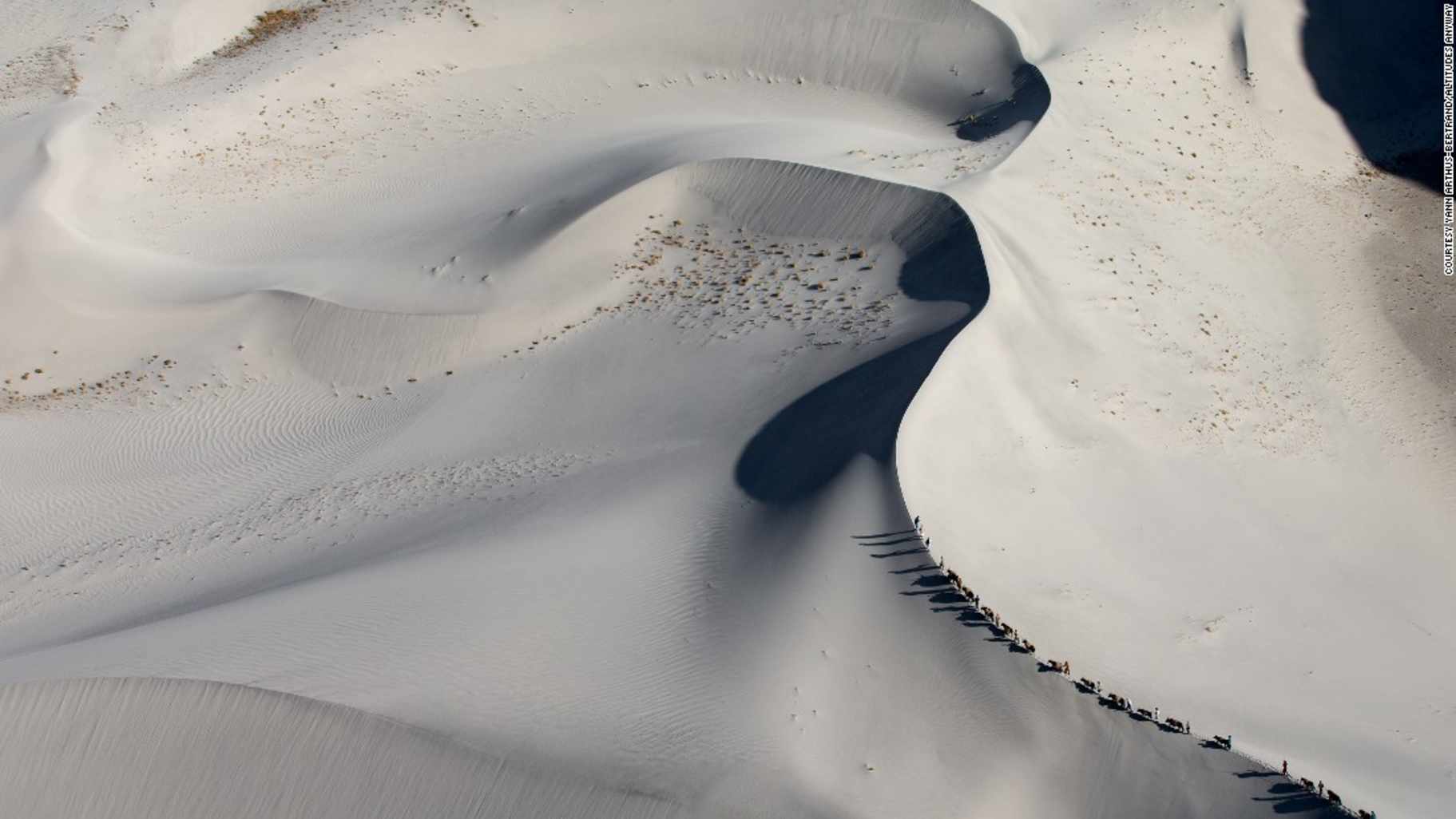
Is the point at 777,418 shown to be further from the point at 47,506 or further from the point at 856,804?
the point at 47,506

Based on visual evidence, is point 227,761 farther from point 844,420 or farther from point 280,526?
point 844,420

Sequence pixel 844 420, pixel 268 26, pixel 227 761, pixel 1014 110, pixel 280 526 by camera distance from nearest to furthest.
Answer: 1. pixel 227 761
2. pixel 844 420
3. pixel 280 526
4. pixel 1014 110
5. pixel 268 26

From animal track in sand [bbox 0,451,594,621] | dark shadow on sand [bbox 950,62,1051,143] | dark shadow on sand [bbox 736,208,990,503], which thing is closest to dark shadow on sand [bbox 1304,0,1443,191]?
dark shadow on sand [bbox 950,62,1051,143]

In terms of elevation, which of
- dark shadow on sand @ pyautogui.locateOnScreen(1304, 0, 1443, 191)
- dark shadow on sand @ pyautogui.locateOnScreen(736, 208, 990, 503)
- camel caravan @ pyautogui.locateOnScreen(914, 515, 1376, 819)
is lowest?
dark shadow on sand @ pyautogui.locateOnScreen(1304, 0, 1443, 191)

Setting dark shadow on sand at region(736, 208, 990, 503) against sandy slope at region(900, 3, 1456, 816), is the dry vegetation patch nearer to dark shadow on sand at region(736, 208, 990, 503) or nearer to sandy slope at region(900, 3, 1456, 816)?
sandy slope at region(900, 3, 1456, 816)

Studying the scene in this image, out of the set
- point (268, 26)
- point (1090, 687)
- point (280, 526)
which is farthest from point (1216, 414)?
point (268, 26)

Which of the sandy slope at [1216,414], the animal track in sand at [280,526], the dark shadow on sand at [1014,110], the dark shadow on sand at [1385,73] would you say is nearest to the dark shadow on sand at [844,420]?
the sandy slope at [1216,414]
